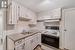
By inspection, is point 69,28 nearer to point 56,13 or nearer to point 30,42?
point 56,13

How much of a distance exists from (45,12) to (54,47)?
180cm

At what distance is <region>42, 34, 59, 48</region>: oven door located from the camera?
3.33 metres

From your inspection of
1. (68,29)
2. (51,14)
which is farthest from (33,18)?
(68,29)

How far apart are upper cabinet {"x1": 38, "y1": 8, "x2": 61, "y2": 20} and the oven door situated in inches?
36.9

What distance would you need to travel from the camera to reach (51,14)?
354cm

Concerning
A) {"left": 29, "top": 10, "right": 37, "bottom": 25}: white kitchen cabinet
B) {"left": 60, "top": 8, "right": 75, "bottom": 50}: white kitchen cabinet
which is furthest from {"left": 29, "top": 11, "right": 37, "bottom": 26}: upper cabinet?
{"left": 60, "top": 8, "right": 75, "bottom": 50}: white kitchen cabinet

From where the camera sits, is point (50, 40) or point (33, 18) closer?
point (50, 40)

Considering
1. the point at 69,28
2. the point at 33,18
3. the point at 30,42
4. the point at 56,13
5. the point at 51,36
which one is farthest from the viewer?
the point at 33,18

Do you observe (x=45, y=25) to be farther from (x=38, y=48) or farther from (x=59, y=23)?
(x=38, y=48)

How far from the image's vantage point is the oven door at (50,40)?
3335 mm

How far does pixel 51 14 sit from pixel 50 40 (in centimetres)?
127

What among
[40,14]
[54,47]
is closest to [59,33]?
[54,47]

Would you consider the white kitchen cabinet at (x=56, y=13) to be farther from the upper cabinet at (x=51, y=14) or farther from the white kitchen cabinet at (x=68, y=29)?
the white kitchen cabinet at (x=68, y=29)

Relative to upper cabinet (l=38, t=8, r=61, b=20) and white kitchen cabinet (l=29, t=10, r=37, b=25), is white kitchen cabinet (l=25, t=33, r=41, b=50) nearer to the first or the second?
white kitchen cabinet (l=29, t=10, r=37, b=25)
